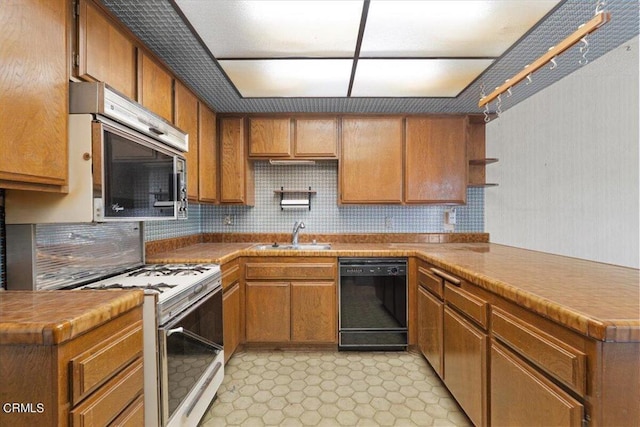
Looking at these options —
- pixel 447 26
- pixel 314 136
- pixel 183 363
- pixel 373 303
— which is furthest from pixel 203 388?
pixel 447 26

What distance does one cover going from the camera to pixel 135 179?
54.6 inches

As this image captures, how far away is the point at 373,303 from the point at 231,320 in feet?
3.83

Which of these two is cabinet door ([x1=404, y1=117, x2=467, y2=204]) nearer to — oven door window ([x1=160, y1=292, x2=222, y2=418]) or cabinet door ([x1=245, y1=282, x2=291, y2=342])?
cabinet door ([x1=245, y1=282, x2=291, y2=342])

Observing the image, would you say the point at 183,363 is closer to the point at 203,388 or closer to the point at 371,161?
the point at 203,388

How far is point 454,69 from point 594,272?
4.81 ft

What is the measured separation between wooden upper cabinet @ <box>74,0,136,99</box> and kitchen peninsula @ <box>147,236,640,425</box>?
2023 millimetres

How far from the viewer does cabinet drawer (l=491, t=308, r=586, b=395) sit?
88 cm

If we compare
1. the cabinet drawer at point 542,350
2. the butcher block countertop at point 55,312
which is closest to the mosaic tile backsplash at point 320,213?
the cabinet drawer at point 542,350

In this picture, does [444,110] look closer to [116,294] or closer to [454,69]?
[454,69]

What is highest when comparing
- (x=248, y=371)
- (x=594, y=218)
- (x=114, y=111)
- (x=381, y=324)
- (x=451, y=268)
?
(x=114, y=111)

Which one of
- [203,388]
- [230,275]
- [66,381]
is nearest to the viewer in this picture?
[66,381]

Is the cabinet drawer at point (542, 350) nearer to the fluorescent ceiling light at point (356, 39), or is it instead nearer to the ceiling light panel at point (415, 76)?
the fluorescent ceiling light at point (356, 39)

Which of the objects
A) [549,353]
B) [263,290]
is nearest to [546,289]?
[549,353]

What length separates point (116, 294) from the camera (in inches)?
43.5
